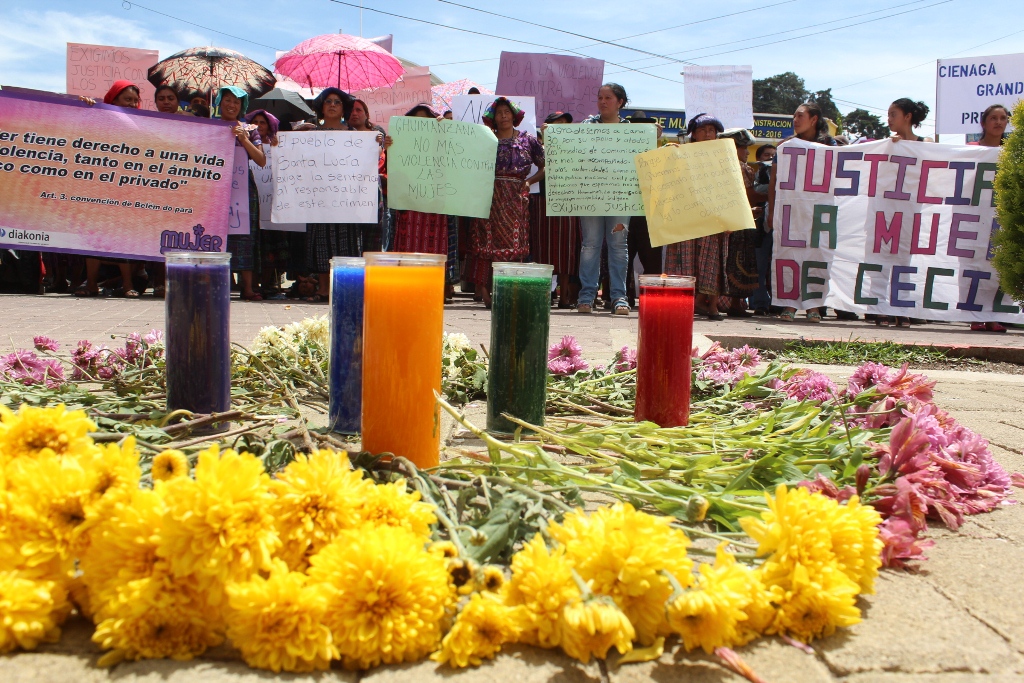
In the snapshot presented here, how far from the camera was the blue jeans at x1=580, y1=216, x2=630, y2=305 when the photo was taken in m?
8.02

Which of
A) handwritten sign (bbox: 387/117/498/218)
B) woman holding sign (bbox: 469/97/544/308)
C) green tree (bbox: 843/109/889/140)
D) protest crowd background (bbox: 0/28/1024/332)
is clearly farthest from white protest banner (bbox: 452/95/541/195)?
green tree (bbox: 843/109/889/140)

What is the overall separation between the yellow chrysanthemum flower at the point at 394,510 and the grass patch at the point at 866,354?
14.4 feet

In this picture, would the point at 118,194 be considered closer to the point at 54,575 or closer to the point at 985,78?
the point at 54,575

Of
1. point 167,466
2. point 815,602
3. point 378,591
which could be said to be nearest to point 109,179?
point 167,466

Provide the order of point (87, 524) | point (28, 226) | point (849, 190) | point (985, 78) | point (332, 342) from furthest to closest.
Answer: point (985, 78)
point (849, 190)
point (28, 226)
point (332, 342)
point (87, 524)

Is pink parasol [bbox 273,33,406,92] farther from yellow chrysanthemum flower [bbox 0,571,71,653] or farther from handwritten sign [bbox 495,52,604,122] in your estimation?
yellow chrysanthemum flower [bbox 0,571,71,653]

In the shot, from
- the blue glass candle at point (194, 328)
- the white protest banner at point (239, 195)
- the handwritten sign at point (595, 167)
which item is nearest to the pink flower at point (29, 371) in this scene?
the blue glass candle at point (194, 328)

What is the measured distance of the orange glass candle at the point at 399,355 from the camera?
1901mm

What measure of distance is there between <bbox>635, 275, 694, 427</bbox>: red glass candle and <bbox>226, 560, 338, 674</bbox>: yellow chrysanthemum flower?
62.6 inches

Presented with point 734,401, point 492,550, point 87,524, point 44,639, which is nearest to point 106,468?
point 87,524

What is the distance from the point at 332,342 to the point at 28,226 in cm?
656

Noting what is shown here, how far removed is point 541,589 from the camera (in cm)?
114

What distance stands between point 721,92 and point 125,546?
35.0ft

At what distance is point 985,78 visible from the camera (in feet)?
30.3
